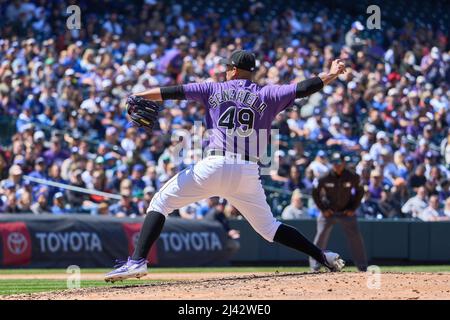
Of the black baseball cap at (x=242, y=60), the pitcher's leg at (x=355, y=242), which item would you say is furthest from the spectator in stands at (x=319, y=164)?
the black baseball cap at (x=242, y=60)

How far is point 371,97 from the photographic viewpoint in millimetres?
21734

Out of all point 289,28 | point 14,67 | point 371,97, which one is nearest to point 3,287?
point 14,67

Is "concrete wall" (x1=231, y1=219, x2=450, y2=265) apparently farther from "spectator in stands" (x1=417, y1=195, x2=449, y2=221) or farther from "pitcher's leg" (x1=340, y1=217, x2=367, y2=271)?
"pitcher's leg" (x1=340, y1=217, x2=367, y2=271)

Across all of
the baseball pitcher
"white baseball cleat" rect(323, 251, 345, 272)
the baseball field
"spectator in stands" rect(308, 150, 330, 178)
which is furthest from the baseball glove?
"spectator in stands" rect(308, 150, 330, 178)

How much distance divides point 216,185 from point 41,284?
4.26 meters

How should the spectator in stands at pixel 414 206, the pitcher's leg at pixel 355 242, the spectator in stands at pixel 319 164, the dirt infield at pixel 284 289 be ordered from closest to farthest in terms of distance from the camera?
the dirt infield at pixel 284 289 < the pitcher's leg at pixel 355 242 < the spectator in stands at pixel 319 164 < the spectator in stands at pixel 414 206

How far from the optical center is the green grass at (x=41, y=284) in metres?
10.7

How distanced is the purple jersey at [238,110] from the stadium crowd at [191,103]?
26.4 ft

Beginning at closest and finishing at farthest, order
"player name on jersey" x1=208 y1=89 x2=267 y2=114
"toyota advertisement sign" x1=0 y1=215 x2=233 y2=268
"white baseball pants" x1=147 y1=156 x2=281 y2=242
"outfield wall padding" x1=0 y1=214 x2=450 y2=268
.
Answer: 1. "white baseball pants" x1=147 y1=156 x2=281 y2=242
2. "player name on jersey" x1=208 y1=89 x2=267 y2=114
3. "toyota advertisement sign" x1=0 y1=215 x2=233 y2=268
4. "outfield wall padding" x1=0 y1=214 x2=450 y2=268

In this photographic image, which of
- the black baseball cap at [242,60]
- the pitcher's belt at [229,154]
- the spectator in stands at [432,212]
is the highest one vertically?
the black baseball cap at [242,60]

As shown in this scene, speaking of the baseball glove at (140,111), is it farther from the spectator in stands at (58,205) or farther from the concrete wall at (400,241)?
the concrete wall at (400,241)

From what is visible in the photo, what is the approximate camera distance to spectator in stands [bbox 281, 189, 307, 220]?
1775cm
